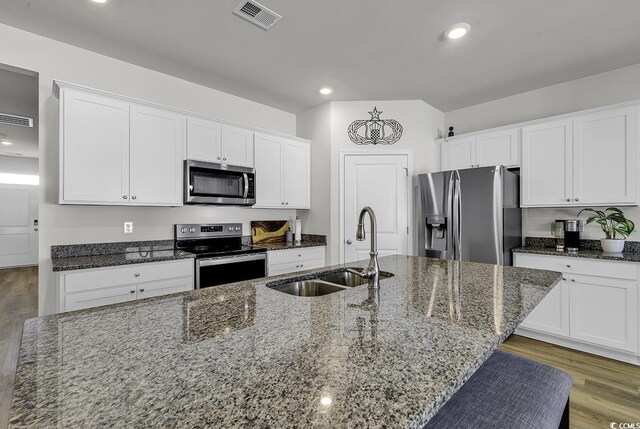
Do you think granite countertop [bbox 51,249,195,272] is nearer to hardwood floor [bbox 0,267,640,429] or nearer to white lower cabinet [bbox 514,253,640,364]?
hardwood floor [bbox 0,267,640,429]

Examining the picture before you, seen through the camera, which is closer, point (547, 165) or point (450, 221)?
point (547, 165)

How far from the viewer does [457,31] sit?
96.0 inches

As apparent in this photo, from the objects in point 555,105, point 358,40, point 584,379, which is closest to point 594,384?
point 584,379

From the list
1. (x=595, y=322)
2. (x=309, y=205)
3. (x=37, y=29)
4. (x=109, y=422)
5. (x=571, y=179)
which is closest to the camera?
(x=109, y=422)

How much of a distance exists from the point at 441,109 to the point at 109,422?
4.58 m

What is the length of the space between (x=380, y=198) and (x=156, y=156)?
2459mm

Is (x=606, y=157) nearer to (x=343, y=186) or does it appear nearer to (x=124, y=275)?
(x=343, y=186)

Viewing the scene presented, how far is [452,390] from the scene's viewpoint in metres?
0.63

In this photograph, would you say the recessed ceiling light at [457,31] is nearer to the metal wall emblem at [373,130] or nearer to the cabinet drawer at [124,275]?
the metal wall emblem at [373,130]

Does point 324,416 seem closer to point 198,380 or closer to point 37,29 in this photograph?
point 198,380

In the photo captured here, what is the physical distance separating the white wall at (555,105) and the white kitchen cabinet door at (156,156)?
3.50m

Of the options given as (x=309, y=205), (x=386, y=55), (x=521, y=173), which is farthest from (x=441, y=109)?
(x=309, y=205)

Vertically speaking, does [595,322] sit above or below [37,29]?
below

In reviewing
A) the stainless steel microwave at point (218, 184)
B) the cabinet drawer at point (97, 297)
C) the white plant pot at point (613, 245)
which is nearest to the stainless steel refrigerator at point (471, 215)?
the white plant pot at point (613, 245)
